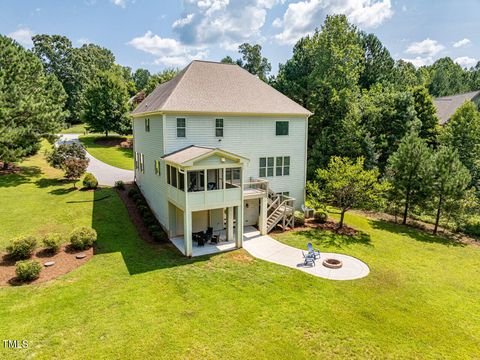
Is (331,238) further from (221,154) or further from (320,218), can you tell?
(221,154)

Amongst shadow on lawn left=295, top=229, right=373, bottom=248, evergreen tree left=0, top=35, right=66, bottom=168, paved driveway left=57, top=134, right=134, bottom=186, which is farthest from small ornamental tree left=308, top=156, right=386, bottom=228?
evergreen tree left=0, top=35, right=66, bottom=168

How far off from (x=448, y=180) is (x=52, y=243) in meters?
24.5

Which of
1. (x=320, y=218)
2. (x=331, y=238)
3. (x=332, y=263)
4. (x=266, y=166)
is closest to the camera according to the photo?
(x=332, y=263)

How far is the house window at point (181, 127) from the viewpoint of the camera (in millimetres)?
17688

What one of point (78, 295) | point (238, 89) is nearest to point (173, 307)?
point (78, 295)

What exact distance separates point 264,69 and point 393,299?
6961 centimetres

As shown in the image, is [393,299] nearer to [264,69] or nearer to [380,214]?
[380,214]

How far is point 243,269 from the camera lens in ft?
47.4

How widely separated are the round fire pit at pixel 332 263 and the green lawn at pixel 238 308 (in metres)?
1.42

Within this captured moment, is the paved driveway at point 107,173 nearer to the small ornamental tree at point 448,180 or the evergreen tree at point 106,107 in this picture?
the evergreen tree at point 106,107

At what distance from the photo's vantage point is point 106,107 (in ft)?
148

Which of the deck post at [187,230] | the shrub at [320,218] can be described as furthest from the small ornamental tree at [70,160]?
the shrub at [320,218]

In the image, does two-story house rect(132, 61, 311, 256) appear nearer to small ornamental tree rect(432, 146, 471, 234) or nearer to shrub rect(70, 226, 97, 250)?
shrub rect(70, 226, 97, 250)

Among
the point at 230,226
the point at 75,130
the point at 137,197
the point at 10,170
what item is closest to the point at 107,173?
the point at 10,170
